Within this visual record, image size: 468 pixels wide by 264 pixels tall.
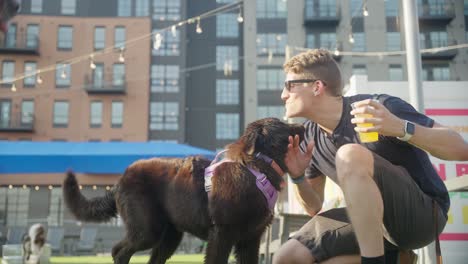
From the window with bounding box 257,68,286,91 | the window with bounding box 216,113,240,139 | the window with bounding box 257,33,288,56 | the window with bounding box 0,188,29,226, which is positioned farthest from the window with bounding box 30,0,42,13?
the window with bounding box 257,68,286,91

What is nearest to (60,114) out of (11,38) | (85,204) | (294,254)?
(11,38)

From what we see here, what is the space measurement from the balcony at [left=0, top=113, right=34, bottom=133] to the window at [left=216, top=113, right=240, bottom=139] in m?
12.3

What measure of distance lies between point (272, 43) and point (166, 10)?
784 cm

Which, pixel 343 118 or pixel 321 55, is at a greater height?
pixel 321 55

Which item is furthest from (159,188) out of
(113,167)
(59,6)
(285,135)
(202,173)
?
(59,6)

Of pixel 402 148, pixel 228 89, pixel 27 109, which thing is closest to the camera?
pixel 402 148

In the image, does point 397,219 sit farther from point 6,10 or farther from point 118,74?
point 118,74

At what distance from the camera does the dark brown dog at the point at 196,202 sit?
3.26 meters

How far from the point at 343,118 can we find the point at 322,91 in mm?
168

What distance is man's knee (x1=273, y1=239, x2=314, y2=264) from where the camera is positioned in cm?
248

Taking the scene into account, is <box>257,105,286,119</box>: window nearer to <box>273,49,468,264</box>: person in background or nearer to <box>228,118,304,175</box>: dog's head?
<box>228,118,304,175</box>: dog's head

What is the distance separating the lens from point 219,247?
3.27 m

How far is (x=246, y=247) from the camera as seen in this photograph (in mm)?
3490

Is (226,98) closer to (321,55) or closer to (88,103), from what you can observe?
(88,103)
